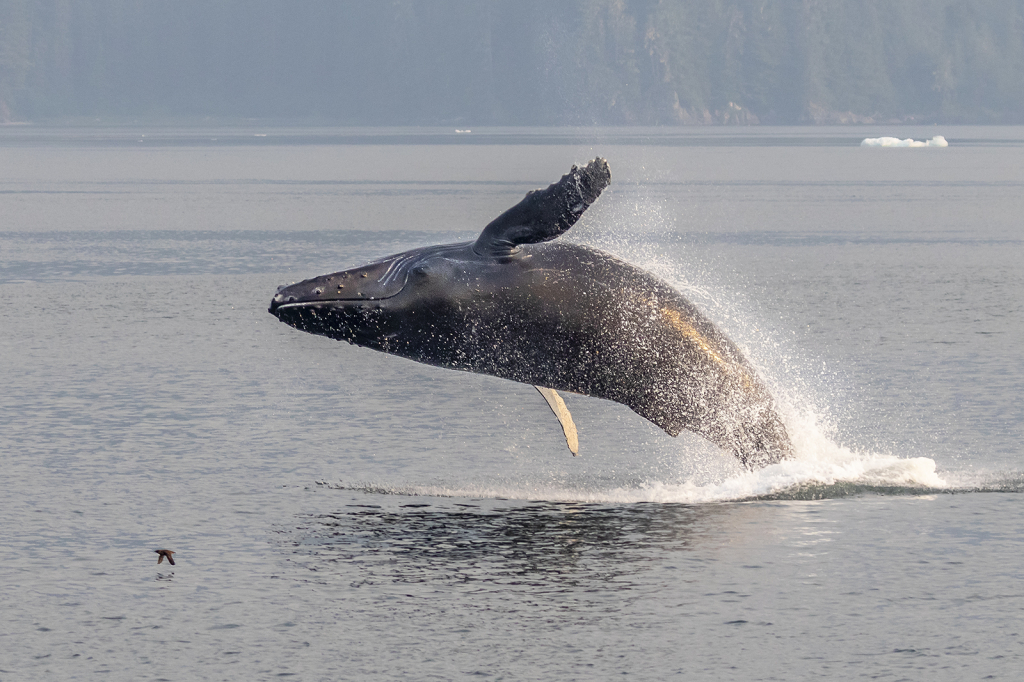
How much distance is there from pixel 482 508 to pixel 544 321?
6.15ft

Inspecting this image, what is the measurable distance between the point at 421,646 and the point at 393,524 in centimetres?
323

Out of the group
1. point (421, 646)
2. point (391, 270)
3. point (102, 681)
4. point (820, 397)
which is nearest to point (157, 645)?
point (102, 681)

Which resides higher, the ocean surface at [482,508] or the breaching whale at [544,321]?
the breaching whale at [544,321]

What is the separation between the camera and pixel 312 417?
18.8m

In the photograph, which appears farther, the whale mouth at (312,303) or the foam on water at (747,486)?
the foam on water at (747,486)

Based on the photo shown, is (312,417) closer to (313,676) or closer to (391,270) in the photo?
→ (391,270)

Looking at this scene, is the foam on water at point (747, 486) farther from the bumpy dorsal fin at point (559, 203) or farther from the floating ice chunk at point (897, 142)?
the floating ice chunk at point (897, 142)

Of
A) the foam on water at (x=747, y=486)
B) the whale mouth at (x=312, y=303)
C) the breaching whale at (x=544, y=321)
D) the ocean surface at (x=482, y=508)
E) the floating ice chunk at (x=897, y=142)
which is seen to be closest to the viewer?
the ocean surface at (x=482, y=508)

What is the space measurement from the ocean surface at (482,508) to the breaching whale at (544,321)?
3.54 feet

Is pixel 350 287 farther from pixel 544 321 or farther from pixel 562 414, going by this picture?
pixel 562 414

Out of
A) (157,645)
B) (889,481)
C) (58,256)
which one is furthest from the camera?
(58,256)

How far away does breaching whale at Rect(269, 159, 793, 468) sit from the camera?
1352 centimetres

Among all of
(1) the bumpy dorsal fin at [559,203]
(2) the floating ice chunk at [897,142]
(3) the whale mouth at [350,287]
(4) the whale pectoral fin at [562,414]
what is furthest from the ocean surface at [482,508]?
(2) the floating ice chunk at [897,142]

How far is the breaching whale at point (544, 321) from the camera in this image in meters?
13.5
